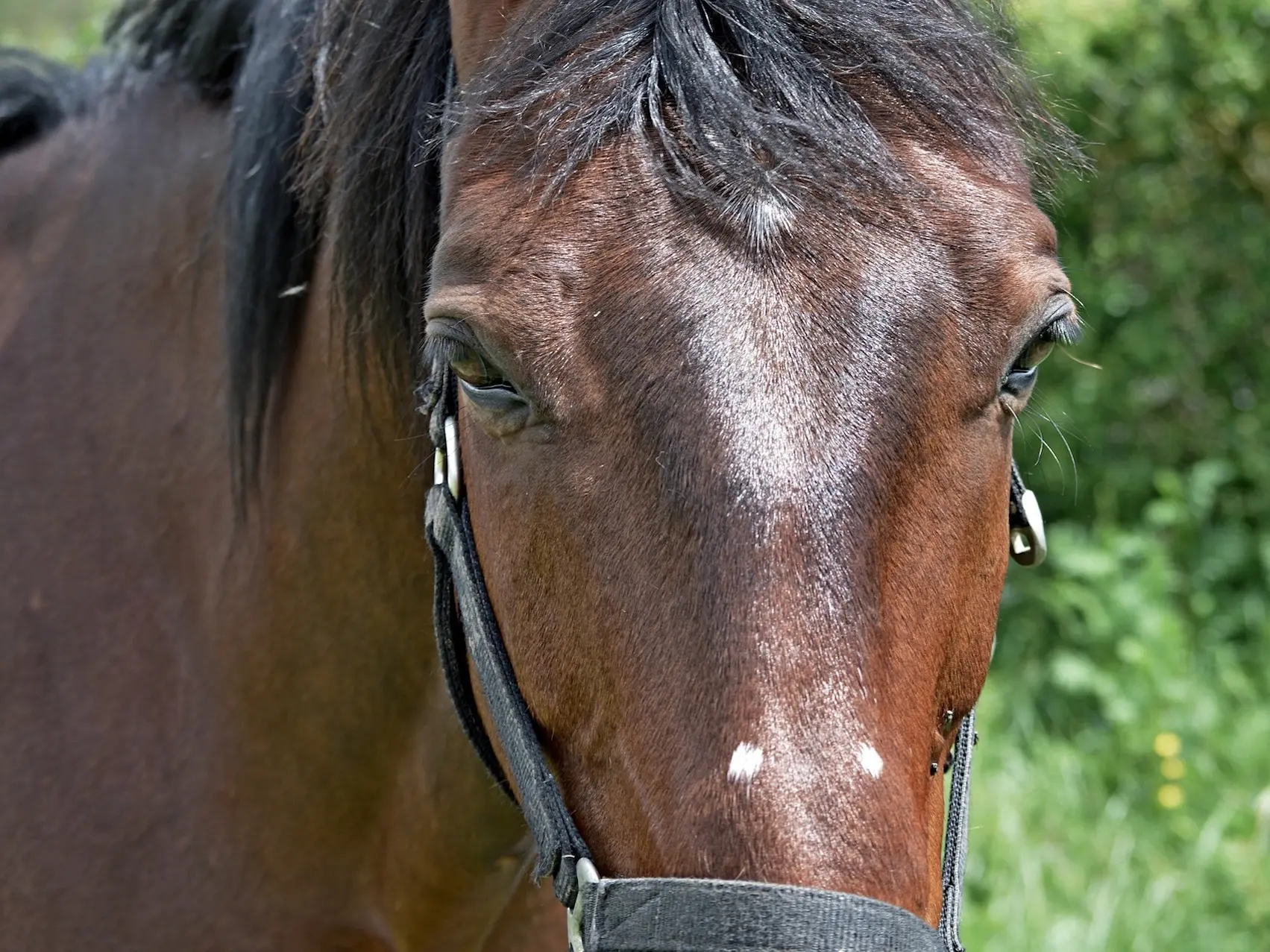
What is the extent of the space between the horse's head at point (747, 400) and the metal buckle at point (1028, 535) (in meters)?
0.20

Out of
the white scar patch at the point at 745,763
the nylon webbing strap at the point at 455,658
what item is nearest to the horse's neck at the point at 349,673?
the nylon webbing strap at the point at 455,658

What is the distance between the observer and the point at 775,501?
4.27 ft

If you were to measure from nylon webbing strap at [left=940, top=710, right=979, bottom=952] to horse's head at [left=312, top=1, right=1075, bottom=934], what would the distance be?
11cm

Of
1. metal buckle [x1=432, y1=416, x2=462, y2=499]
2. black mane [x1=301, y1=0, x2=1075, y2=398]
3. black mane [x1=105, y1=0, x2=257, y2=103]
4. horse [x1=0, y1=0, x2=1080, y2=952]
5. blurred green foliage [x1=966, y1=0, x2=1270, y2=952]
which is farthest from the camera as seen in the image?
blurred green foliage [x1=966, y1=0, x2=1270, y2=952]

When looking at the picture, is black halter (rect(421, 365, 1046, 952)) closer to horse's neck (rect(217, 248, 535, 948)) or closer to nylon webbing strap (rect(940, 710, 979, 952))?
nylon webbing strap (rect(940, 710, 979, 952))

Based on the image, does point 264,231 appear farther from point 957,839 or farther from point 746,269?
point 957,839

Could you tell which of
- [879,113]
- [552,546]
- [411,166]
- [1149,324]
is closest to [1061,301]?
[879,113]

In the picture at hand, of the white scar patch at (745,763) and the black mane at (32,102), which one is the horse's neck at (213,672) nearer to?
the black mane at (32,102)

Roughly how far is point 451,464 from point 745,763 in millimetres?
584

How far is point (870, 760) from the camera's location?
127cm

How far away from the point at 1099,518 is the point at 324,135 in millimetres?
4105

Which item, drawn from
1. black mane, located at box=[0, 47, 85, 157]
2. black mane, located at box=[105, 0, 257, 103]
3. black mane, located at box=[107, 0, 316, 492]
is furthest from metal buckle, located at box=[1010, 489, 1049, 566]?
black mane, located at box=[0, 47, 85, 157]

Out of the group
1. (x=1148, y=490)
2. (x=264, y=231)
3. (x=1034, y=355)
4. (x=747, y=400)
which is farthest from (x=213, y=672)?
(x=1148, y=490)

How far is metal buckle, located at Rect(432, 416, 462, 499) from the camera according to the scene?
166 cm
